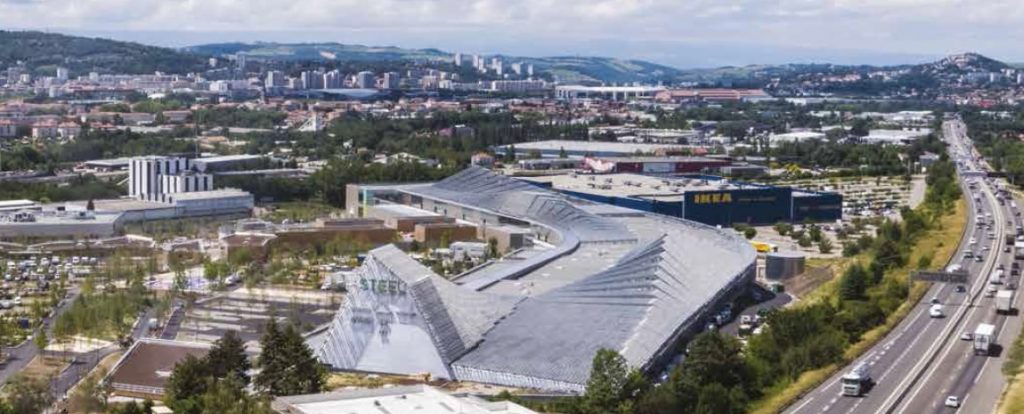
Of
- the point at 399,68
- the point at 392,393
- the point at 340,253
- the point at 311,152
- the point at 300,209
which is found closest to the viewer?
the point at 392,393

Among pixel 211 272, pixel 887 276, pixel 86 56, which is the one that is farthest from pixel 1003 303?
pixel 86 56

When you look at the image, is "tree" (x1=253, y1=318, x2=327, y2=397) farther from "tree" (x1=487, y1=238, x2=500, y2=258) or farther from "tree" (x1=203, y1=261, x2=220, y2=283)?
"tree" (x1=487, y1=238, x2=500, y2=258)

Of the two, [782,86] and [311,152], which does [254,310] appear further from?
[782,86]

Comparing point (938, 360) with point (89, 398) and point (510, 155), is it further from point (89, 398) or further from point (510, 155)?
point (510, 155)

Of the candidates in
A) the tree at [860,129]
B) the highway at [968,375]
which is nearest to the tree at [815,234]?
the highway at [968,375]

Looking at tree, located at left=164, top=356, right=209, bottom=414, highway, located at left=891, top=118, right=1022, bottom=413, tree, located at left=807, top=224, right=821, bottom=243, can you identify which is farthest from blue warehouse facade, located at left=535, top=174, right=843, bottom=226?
tree, located at left=164, top=356, right=209, bottom=414

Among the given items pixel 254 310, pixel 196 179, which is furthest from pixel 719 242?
pixel 196 179
